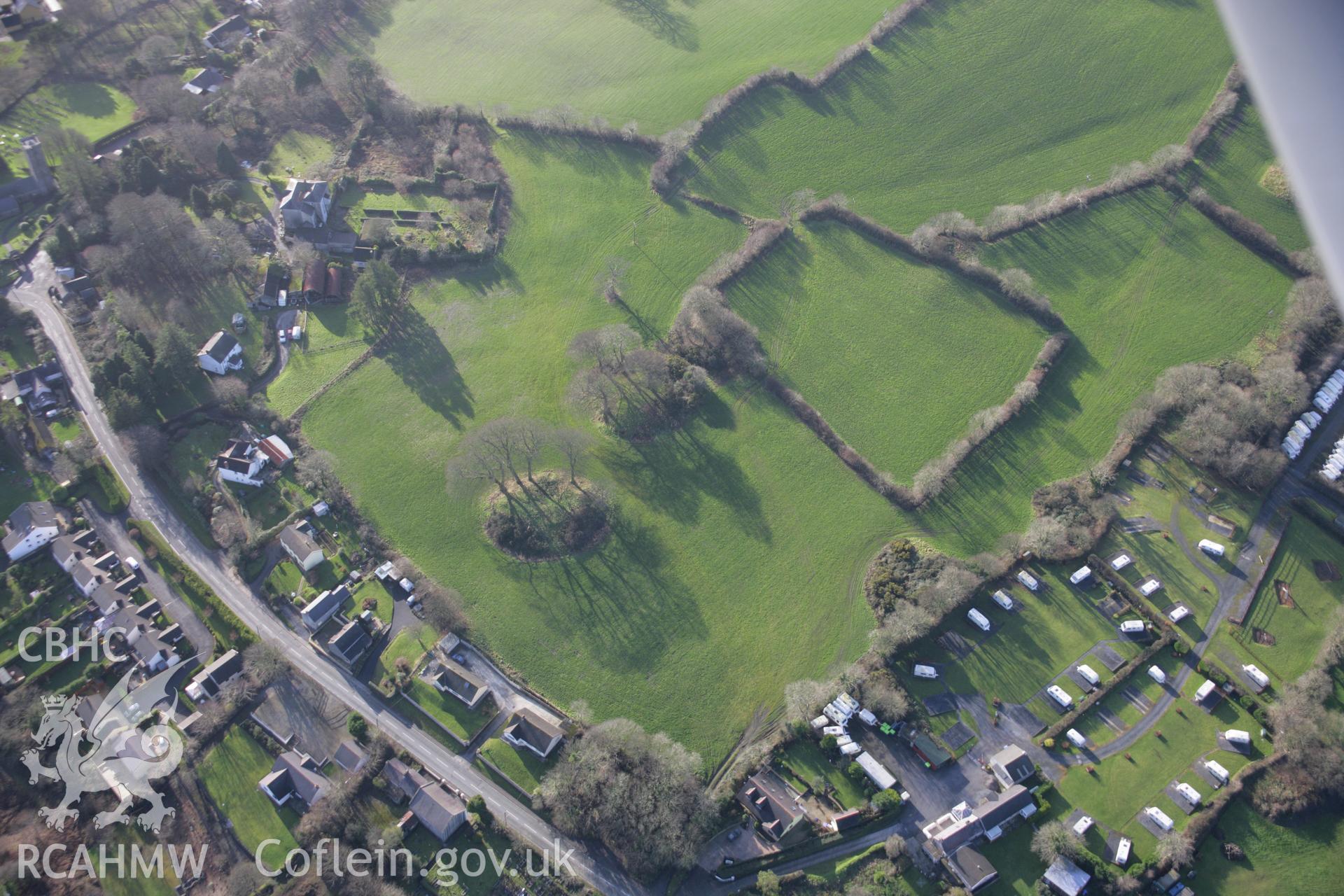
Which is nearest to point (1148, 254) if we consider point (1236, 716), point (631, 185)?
point (1236, 716)

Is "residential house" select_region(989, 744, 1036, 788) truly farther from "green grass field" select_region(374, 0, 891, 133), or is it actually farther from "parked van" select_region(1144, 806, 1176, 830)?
"green grass field" select_region(374, 0, 891, 133)

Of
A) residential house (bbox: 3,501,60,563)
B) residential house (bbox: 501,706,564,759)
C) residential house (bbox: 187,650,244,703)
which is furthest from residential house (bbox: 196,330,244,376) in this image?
residential house (bbox: 501,706,564,759)

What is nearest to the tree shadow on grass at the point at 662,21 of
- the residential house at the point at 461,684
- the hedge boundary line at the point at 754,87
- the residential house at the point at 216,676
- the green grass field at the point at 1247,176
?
the hedge boundary line at the point at 754,87

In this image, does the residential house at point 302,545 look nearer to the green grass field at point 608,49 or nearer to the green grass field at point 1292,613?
the green grass field at point 608,49

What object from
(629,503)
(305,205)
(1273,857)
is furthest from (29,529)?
(1273,857)

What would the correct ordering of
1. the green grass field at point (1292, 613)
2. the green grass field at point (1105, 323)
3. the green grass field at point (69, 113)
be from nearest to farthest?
the green grass field at point (1292, 613)
the green grass field at point (1105, 323)
the green grass field at point (69, 113)

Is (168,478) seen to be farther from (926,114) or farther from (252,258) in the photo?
(926,114)

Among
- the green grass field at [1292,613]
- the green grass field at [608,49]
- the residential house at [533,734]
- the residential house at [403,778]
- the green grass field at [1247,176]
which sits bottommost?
the residential house at [403,778]

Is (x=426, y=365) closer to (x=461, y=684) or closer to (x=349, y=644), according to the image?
(x=349, y=644)
